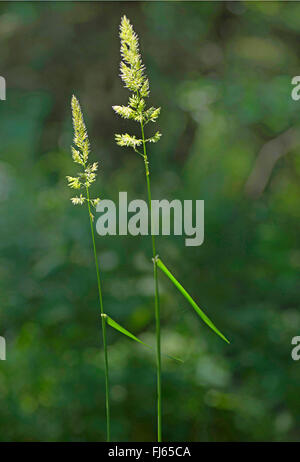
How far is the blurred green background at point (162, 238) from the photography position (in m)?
1.34

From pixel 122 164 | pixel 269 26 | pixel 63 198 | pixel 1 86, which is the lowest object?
pixel 63 198

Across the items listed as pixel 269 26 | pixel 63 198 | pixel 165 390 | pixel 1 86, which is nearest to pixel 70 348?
pixel 165 390

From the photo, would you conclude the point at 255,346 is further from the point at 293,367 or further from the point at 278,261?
the point at 278,261

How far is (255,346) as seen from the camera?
153 cm

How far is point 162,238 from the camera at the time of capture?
1.60 meters

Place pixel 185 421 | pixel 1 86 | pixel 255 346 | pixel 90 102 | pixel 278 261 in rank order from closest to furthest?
pixel 185 421, pixel 255 346, pixel 278 261, pixel 1 86, pixel 90 102

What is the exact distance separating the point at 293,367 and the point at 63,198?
76 cm

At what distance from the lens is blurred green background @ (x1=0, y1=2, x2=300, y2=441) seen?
134cm

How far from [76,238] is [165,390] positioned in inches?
17.8

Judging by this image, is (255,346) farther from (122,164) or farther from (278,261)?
(122,164)

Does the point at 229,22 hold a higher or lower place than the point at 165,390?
higher

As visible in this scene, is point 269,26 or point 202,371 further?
point 269,26

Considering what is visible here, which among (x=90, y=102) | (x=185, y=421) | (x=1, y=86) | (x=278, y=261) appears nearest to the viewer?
(x=185, y=421)

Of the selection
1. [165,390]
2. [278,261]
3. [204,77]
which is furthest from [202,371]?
[204,77]
